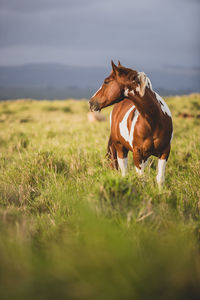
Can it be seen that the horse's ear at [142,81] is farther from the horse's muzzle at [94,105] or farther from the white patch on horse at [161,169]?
the white patch on horse at [161,169]

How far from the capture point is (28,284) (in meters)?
1.60

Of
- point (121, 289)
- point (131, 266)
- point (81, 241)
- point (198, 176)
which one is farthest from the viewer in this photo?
point (198, 176)

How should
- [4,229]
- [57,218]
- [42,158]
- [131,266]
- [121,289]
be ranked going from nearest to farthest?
[121,289] → [131,266] → [4,229] → [57,218] → [42,158]

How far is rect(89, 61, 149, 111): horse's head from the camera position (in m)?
3.22

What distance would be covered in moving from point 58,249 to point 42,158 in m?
3.18

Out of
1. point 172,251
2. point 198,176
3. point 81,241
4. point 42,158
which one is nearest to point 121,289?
point 172,251

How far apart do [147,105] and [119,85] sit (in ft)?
1.53

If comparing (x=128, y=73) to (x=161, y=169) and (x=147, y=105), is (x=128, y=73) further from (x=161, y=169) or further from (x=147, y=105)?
(x=161, y=169)

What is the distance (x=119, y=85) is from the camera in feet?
10.8

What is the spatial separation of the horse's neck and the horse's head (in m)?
0.12

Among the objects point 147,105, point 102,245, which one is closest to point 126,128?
point 147,105

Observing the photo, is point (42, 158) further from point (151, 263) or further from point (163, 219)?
point (151, 263)

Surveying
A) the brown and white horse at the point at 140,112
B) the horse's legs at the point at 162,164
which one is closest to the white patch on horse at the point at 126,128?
the brown and white horse at the point at 140,112

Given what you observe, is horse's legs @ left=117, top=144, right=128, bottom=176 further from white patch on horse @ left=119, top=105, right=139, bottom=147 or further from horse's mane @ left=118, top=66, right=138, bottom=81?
horse's mane @ left=118, top=66, right=138, bottom=81
